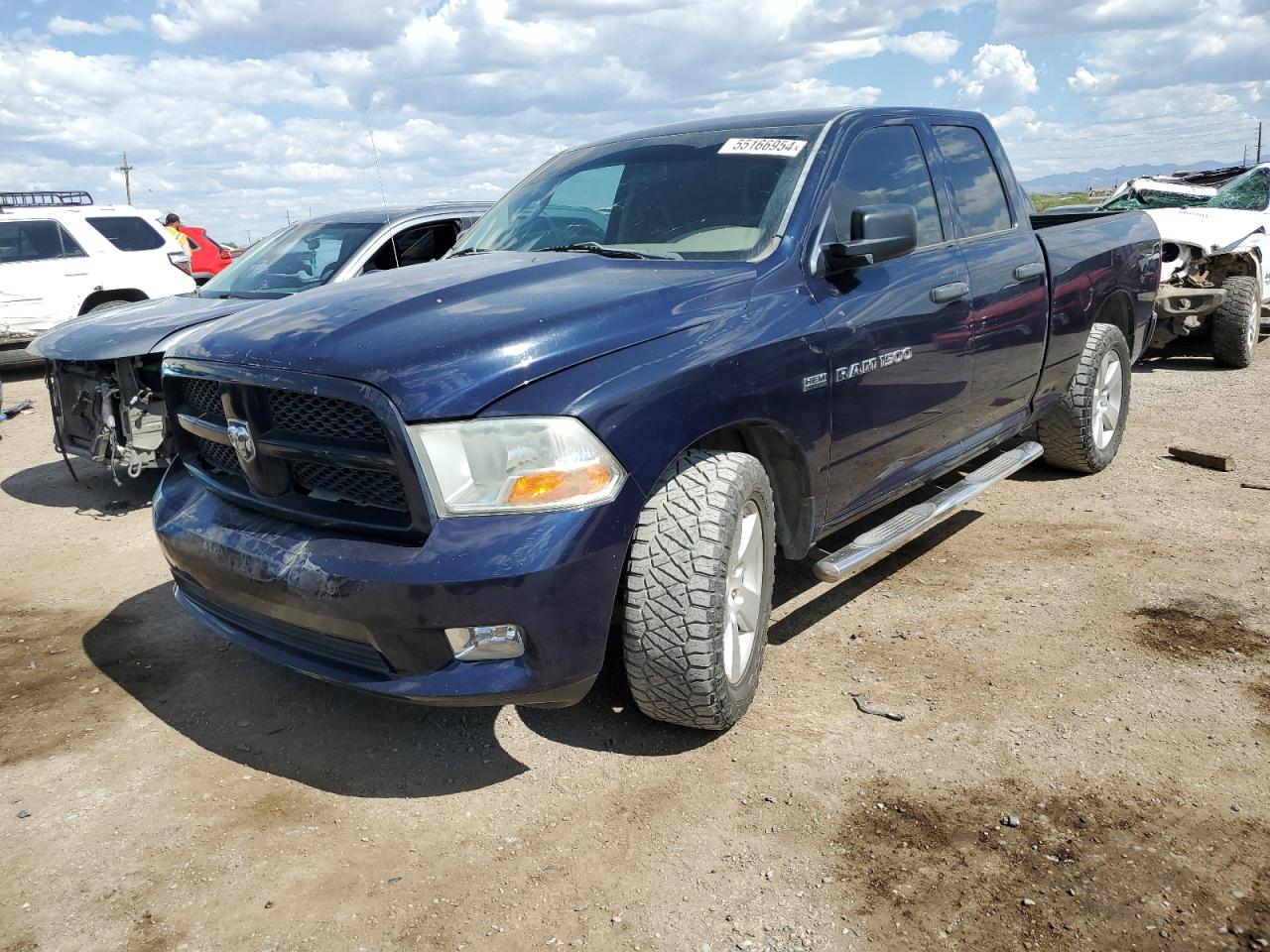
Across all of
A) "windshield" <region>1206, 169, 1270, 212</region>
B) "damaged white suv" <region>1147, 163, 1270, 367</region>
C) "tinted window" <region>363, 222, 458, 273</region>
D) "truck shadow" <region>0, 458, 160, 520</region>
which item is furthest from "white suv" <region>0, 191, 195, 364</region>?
"windshield" <region>1206, 169, 1270, 212</region>

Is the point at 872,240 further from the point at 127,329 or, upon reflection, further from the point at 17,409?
the point at 17,409

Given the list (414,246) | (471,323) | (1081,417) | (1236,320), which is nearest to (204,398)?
(471,323)

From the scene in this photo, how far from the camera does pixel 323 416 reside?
8.93ft

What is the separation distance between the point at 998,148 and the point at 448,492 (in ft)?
12.3

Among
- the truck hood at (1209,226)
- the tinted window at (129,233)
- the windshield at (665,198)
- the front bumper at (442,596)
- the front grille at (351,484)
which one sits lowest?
the front bumper at (442,596)

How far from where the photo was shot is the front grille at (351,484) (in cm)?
266

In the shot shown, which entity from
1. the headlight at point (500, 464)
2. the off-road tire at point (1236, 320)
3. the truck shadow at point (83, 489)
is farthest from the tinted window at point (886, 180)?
the off-road tire at point (1236, 320)

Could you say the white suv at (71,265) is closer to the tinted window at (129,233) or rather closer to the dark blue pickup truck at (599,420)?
the tinted window at (129,233)

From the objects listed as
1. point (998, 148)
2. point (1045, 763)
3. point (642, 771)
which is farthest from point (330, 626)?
point (998, 148)

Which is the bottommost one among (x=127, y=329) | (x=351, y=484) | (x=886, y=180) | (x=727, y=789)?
(x=727, y=789)

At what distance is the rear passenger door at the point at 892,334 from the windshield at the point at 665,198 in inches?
8.8

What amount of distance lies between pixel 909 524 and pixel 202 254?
1517 centimetres

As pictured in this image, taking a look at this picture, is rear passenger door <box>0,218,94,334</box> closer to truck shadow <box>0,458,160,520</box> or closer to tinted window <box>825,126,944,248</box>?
truck shadow <box>0,458,160,520</box>

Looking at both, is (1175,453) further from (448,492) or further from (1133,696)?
(448,492)
